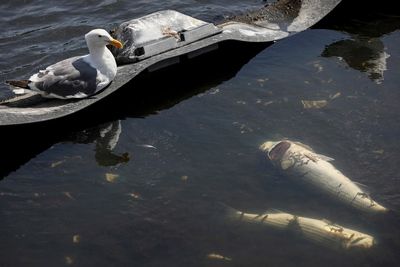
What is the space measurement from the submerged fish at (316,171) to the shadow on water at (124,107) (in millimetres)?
1658

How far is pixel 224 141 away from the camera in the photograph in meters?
5.96

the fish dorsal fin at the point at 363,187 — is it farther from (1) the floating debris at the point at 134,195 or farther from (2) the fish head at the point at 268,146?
(1) the floating debris at the point at 134,195

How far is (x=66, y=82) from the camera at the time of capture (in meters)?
6.18

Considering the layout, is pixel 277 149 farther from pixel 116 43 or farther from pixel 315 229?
pixel 116 43

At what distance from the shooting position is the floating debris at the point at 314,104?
21.2ft

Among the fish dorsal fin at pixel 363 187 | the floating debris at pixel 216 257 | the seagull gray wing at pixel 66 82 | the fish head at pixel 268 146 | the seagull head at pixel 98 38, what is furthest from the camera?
the seagull head at pixel 98 38

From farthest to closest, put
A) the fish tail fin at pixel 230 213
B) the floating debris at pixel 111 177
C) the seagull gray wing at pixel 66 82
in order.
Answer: the seagull gray wing at pixel 66 82 < the floating debris at pixel 111 177 < the fish tail fin at pixel 230 213

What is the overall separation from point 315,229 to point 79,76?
3264 millimetres

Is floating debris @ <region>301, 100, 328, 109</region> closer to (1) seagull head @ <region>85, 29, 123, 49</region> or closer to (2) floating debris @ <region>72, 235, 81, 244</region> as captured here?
(1) seagull head @ <region>85, 29, 123, 49</region>

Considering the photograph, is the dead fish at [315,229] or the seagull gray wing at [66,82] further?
the seagull gray wing at [66,82]

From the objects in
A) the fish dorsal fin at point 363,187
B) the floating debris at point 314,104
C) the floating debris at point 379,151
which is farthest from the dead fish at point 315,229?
the floating debris at point 314,104

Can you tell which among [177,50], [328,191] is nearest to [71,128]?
[177,50]

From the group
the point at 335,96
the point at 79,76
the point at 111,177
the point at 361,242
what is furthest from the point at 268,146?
the point at 79,76

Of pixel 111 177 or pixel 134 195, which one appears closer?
pixel 134 195
